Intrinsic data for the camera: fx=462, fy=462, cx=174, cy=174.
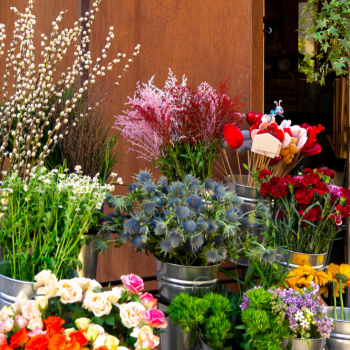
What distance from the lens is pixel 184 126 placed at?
5.18 ft

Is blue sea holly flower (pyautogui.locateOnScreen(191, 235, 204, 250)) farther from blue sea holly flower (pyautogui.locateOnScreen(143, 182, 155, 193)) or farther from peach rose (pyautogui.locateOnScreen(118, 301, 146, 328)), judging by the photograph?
peach rose (pyautogui.locateOnScreen(118, 301, 146, 328))

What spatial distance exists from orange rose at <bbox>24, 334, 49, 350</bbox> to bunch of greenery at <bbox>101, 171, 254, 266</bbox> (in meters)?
0.40

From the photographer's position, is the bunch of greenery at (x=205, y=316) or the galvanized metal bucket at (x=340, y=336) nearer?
the bunch of greenery at (x=205, y=316)

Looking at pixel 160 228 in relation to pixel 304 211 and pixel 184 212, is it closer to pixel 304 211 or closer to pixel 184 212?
pixel 184 212

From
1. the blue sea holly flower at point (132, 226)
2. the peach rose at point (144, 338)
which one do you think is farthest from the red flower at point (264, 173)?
the peach rose at point (144, 338)

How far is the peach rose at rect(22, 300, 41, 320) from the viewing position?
3.01 feet

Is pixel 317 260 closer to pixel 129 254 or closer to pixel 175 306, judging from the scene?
pixel 175 306

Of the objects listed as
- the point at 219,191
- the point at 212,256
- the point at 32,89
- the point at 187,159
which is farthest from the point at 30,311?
the point at 187,159

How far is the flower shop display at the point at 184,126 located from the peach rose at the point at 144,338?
0.72m

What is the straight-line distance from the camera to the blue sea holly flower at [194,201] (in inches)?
48.8

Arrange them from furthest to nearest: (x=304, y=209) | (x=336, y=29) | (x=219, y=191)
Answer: (x=336, y=29), (x=304, y=209), (x=219, y=191)

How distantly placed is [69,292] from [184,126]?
0.79m

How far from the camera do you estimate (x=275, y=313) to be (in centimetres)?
111

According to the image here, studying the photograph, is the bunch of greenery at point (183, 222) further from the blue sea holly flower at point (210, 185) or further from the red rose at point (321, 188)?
the red rose at point (321, 188)
